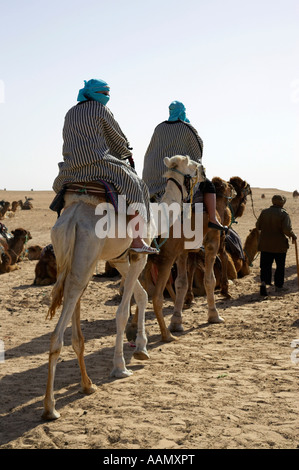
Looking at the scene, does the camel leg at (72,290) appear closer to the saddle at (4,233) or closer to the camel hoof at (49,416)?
the camel hoof at (49,416)

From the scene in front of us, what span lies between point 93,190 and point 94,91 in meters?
1.09

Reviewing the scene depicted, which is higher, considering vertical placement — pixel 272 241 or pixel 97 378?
pixel 272 241

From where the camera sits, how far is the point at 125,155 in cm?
677

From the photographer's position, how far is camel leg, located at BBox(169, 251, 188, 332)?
9.08 meters

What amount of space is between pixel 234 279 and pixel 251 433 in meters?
8.50

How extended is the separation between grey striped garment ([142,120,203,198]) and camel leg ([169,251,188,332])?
1233 millimetres

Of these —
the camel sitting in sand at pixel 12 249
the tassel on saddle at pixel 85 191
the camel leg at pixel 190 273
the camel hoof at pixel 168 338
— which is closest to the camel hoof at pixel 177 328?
the camel hoof at pixel 168 338

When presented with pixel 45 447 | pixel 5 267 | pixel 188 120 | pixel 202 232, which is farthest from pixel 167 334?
pixel 5 267

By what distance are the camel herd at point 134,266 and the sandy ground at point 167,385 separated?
0.28 m

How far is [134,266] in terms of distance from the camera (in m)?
6.95

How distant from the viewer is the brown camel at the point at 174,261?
7.92m

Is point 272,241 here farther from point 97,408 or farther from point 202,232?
point 97,408

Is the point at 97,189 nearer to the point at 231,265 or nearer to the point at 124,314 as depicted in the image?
the point at 124,314
